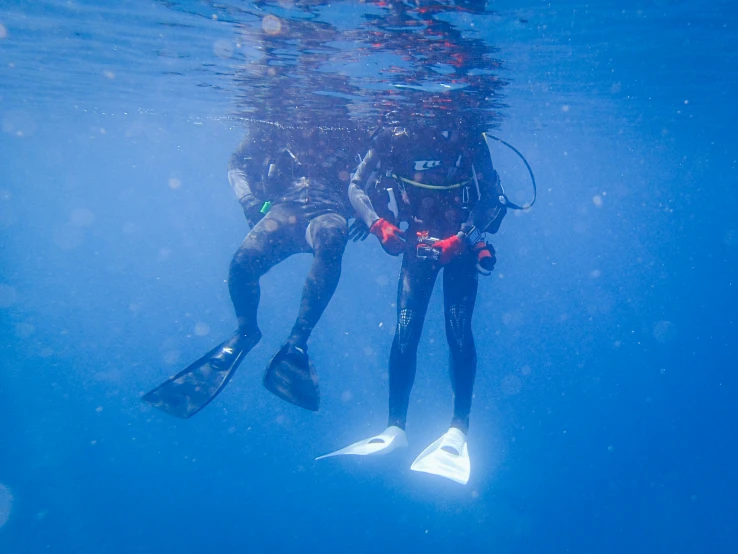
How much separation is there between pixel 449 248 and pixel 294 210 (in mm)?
2589

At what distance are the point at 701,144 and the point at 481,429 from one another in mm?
19021

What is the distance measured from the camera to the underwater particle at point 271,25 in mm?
7623

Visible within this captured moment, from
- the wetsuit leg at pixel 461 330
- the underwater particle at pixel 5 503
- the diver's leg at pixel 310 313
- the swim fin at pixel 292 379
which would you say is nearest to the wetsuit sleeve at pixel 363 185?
the diver's leg at pixel 310 313

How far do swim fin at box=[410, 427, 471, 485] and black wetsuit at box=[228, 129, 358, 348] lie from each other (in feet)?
6.45

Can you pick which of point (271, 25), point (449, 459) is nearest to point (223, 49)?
point (271, 25)

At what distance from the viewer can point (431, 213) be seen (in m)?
6.73

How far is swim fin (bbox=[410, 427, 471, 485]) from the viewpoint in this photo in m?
A: 4.50

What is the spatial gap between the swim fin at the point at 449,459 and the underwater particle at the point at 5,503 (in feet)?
52.0

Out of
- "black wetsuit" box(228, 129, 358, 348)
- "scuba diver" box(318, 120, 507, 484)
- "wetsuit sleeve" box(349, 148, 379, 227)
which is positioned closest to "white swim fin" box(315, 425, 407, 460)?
"scuba diver" box(318, 120, 507, 484)

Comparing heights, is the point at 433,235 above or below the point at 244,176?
below

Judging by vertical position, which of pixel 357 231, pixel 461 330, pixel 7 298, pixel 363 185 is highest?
pixel 363 185

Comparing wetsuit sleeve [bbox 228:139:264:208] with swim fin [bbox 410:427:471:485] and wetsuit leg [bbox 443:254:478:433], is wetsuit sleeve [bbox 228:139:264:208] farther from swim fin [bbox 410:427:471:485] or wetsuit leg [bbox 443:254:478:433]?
swim fin [bbox 410:427:471:485]

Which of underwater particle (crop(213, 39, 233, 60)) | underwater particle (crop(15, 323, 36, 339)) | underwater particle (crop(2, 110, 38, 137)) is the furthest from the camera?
underwater particle (crop(15, 323, 36, 339))

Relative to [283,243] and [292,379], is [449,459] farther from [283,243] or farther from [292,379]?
[283,243]
